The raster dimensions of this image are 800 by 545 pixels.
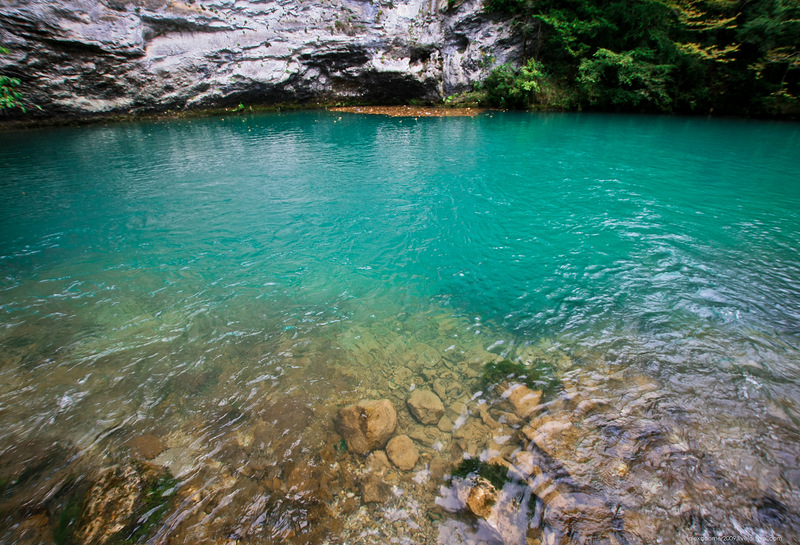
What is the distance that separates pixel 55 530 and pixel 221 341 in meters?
2.15

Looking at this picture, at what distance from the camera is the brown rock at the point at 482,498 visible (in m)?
2.71

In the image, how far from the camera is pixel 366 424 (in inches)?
135

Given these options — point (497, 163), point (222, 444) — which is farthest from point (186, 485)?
point (497, 163)

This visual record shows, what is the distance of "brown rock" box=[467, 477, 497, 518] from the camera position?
271cm

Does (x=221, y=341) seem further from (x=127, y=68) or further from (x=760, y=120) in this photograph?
(x=760, y=120)

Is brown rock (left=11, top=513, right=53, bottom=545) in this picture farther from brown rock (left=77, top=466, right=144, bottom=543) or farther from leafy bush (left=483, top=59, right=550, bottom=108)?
A: leafy bush (left=483, top=59, right=550, bottom=108)

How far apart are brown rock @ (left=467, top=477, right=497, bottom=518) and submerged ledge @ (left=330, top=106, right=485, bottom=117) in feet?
74.9

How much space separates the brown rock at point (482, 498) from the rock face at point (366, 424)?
90cm

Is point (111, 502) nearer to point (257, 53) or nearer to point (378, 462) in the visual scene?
point (378, 462)

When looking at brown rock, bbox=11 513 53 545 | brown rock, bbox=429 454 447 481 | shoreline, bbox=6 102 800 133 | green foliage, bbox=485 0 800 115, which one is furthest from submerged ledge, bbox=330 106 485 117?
brown rock, bbox=11 513 53 545

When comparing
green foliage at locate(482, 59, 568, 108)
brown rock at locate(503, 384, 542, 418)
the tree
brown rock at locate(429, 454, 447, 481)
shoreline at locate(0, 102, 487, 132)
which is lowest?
brown rock at locate(429, 454, 447, 481)

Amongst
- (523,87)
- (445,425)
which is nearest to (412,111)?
(523,87)

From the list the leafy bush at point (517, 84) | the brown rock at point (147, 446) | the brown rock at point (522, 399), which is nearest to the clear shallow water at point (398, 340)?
the brown rock at point (147, 446)

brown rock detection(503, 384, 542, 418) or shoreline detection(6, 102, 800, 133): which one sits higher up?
shoreline detection(6, 102, 800, 133)
